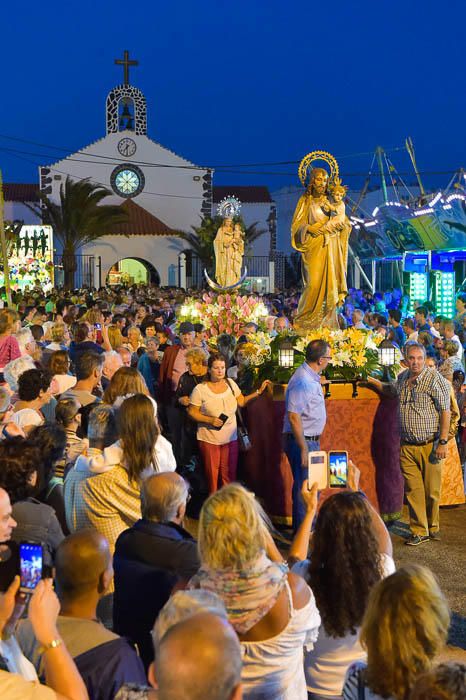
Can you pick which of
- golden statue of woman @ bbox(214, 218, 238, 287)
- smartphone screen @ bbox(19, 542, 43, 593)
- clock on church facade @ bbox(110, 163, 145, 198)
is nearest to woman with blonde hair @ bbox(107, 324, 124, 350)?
golden statue of woman @ bbox(214, 218, 238, 287)

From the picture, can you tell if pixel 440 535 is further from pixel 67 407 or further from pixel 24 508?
pixel 24 508

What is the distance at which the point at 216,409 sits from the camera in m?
8.42

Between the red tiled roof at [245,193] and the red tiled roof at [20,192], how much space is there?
1088cm

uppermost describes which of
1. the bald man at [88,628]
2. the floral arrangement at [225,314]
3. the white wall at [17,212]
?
the white wall at [17,212]

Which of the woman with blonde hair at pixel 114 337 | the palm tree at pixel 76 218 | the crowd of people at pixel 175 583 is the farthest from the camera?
the palm tree at pixel 76 218

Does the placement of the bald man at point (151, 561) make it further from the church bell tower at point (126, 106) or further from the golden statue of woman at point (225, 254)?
the church bell tower at point (126, 106)

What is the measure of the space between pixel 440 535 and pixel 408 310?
56.0 feet

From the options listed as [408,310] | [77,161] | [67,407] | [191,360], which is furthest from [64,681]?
[77,161]

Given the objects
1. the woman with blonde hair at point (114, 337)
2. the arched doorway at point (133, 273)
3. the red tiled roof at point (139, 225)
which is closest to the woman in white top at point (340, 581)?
the woman with blonde hair at point (114, 337)

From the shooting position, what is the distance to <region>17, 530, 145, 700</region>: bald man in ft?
10.4

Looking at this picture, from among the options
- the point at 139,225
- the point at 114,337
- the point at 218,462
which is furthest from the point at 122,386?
the point at 139,225

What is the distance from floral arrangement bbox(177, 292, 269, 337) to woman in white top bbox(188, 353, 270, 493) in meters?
5.52

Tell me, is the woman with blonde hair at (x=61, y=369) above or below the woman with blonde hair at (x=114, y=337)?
below

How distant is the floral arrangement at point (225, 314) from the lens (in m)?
14.2
